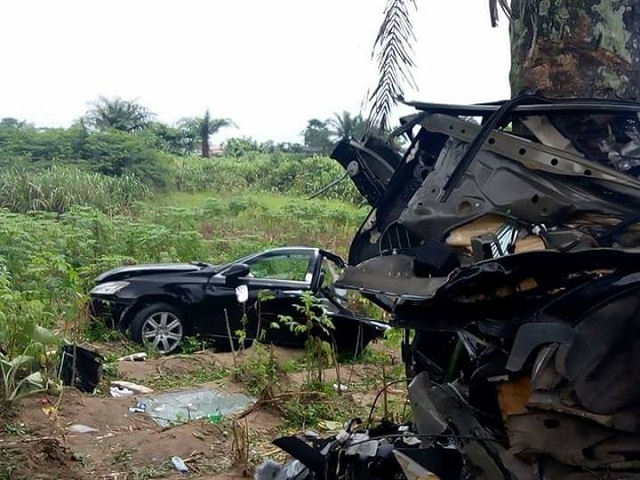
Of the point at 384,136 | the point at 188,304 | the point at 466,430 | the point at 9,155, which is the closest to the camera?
the point at 466,430

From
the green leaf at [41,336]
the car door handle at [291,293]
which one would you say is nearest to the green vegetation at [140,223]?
the green leaf at [41,336]

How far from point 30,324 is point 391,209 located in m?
3.70

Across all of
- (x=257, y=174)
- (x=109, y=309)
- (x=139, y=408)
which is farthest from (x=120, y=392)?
(x=257, y=174)

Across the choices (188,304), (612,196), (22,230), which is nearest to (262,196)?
(22,230)

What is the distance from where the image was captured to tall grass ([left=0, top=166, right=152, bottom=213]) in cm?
1880

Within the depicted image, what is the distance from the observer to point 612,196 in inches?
146

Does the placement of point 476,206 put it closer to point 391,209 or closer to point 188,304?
point 391,209

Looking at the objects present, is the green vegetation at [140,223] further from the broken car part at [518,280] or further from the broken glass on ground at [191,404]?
the broken car part at [518,280]

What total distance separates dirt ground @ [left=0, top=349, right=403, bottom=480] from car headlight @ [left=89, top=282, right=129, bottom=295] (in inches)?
98.1

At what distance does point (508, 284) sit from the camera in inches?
129

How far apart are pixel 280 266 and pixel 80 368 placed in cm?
341

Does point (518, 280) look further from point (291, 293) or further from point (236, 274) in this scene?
point (236, 274)

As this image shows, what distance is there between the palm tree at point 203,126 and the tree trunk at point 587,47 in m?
32.4

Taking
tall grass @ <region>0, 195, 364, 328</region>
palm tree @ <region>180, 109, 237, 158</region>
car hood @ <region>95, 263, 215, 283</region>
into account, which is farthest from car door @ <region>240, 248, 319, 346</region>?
palm tree @ <region>180, 109, 237, 158</region>
